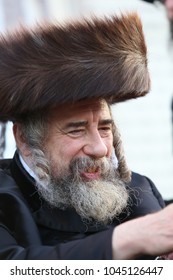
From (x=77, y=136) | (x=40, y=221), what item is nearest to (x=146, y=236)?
(x=40, y=221)

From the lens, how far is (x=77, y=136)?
11.1 ft

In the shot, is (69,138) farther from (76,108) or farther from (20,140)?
(20,140)

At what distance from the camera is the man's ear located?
137 inches

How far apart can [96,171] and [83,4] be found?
3523 mm

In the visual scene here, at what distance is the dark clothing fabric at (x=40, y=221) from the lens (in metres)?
2.84

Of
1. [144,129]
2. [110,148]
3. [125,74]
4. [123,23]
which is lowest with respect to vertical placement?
[144,129]

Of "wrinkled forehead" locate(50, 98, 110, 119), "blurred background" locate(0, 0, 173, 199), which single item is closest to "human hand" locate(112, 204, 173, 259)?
"wrinkled forehead" locate(50, 98, 110, 119)

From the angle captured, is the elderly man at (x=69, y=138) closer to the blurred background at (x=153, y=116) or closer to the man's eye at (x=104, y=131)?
the man's eye at (x=104, y=131)

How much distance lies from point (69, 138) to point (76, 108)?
128 mm

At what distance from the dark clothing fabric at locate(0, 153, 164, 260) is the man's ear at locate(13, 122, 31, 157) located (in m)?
0.05

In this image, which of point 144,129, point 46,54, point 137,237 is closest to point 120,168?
point 46,54

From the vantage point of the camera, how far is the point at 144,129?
7891 mm

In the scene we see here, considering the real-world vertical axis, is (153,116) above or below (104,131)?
below

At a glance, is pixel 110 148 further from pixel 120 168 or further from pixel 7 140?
pixel 7 140
